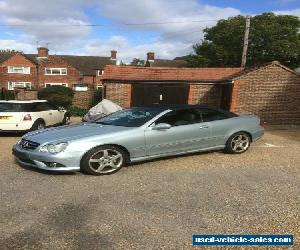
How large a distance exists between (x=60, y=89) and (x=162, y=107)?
65.0 ft

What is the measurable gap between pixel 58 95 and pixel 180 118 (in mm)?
19597

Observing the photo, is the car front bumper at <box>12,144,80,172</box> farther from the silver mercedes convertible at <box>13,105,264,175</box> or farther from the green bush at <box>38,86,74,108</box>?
the green bush at <box>38,86,74,108</box>

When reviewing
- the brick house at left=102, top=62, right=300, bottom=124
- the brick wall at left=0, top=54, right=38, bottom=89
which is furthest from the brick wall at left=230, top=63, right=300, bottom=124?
the brick wall at left=0, top=54, right=38, bottom=89

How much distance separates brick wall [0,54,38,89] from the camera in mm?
46281

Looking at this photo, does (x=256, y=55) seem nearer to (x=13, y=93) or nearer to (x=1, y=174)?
(x=13, y=93)

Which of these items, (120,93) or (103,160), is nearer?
(103,160)

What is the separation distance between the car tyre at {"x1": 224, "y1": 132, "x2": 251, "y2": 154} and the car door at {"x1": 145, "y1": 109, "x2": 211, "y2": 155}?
2.50ft

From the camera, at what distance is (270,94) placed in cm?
1889

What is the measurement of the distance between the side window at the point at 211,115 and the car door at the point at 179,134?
0.17 metres

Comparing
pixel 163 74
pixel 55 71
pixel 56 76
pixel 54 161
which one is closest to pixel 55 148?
pixel 54 161

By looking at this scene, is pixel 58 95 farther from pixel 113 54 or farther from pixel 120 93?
pixel 113 54

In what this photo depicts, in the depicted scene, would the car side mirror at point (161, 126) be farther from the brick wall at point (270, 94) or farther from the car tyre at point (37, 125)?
the brick wall at point (270, 94)

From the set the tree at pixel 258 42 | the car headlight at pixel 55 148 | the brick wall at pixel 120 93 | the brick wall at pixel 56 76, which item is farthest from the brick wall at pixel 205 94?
the brick wall at pixel 56 76

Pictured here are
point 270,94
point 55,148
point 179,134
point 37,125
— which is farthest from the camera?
point 270,94
